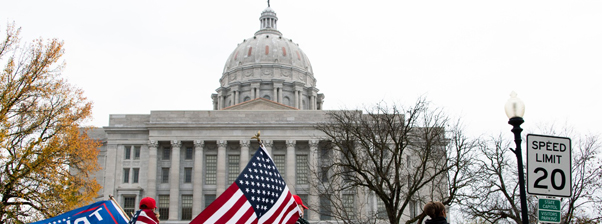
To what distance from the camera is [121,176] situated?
A: 224 feet

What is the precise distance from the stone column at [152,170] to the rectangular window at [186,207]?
3.04 meters

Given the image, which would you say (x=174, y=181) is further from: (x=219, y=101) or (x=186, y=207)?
(x=219, y=101)

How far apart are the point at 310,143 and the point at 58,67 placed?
4176 centimetres

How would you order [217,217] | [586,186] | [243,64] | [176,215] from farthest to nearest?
[243,64] → [176,215] → [586,186] → [217,217]

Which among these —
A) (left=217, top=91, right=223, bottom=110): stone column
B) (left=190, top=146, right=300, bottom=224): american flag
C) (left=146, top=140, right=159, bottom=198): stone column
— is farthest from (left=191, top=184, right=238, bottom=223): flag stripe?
(left=217, top=91, right=223, bottom=110): stone column

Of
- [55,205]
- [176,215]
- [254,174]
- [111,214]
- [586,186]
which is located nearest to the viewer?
[254,174]

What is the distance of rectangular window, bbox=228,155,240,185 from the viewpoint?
68844 mm

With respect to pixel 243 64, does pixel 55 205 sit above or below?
below

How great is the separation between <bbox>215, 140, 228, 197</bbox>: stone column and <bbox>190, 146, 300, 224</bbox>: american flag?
55.4m

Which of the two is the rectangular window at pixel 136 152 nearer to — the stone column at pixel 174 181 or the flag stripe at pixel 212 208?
the stone column at pixel 174 181

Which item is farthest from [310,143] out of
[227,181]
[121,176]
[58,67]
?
[58,67]

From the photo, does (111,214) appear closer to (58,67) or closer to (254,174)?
(254,174)

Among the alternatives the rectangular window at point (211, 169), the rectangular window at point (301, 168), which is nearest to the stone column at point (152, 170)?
the rectangular window at point (211, 169)

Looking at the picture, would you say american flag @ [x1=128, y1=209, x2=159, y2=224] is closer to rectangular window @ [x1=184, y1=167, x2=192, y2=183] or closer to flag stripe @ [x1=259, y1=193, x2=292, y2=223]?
flag stripe @ [x1=259, y1=193, x2=292, y2=223]
